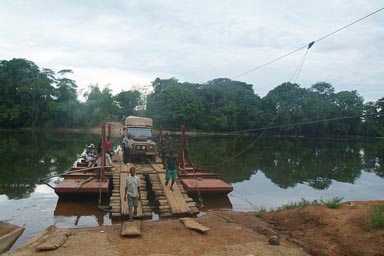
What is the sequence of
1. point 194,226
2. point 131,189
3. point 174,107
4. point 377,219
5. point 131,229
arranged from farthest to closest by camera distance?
point 174,107, point 131,189, point 194,226, point 131,229, point 377,219

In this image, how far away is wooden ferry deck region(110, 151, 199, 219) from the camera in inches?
462

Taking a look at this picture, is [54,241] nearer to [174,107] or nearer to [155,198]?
[155,198]

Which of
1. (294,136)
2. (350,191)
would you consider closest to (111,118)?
(294,136)

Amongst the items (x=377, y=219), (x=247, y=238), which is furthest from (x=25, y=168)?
(x=377, y=219)

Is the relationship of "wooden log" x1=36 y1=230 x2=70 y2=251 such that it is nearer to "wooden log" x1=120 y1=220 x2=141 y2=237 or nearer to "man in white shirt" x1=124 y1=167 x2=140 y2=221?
"wooden log" x1=120 y1=220 x2=141 y2=237

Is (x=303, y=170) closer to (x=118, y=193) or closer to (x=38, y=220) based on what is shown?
(x=118, y=193)

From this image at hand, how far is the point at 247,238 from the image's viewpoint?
8.74 m

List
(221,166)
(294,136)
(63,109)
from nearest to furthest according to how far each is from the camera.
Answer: (221,166) → (63,109) → (294,136)

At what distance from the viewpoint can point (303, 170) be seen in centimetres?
2791

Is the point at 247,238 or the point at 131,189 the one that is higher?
the point at 131,189

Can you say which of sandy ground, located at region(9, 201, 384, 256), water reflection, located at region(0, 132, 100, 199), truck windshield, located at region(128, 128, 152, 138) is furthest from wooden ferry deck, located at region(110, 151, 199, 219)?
water reflection, located at region(0, 132, 100, 199)

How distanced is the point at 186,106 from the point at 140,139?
175 ft

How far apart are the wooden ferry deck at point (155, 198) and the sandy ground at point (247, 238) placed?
5.04 ft

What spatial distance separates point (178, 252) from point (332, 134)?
8340cm
